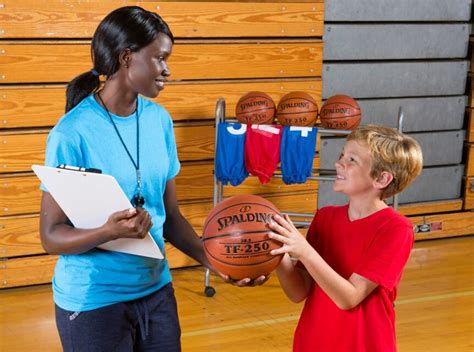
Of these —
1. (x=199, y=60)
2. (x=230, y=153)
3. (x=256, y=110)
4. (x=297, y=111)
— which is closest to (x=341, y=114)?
(x=297, y=111)

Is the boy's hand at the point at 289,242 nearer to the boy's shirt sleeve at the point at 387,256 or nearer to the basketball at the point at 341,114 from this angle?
the boy's shirt sleeve at the point at 387,256

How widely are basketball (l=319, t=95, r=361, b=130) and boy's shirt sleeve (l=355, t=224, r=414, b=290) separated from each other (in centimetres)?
259

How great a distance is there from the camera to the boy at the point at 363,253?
2.14 meters

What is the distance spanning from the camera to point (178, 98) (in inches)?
201

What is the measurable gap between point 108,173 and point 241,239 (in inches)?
15.1

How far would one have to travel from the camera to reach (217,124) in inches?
184

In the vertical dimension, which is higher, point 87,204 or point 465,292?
point 87,204

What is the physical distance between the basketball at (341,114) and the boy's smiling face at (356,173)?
2.52 meters

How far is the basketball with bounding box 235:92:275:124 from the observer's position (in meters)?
4.68

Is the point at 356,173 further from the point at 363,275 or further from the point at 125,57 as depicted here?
the point at 125,57

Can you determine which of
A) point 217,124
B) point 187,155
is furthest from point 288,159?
point 187,155

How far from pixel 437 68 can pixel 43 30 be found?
2.94 meters

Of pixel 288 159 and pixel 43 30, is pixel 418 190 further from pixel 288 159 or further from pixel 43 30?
pixel 43 30

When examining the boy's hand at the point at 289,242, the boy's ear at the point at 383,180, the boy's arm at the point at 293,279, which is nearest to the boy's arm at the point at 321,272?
the boy's hand at the point at 289,242
